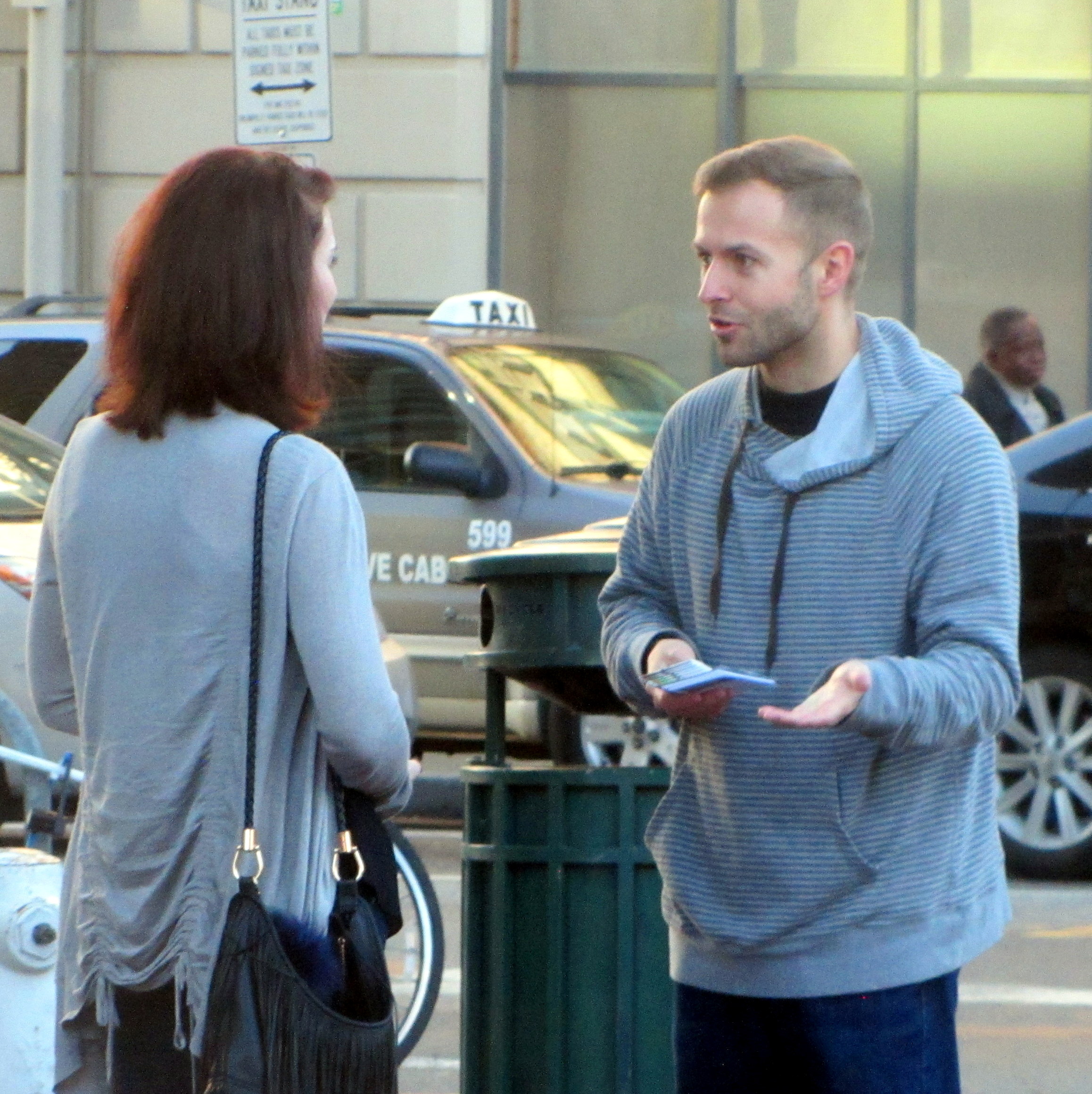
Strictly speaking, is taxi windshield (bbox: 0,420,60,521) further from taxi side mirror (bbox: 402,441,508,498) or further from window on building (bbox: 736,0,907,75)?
window on building (bbox: 736,0,907,75)

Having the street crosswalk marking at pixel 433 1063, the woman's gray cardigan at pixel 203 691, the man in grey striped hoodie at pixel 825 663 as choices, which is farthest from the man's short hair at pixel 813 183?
the street crosswalk marking at pixel 433 1063

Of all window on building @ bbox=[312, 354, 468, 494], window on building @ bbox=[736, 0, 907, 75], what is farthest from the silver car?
window on building @ bbox=[736, 0, 907, 75]

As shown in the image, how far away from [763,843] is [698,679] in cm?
23

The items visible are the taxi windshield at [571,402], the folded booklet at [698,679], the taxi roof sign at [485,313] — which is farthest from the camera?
the taxi roof sign at [485,313]

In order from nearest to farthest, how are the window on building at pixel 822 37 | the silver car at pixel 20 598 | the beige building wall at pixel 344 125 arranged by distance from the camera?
the silver car at pixel 20 598, the beige building wall at pixel 344 125, the window on building at pixel 822 37

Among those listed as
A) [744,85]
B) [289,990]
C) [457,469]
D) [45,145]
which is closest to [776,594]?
[289,990]

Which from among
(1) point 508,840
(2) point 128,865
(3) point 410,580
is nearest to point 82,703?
(2) point 128,865

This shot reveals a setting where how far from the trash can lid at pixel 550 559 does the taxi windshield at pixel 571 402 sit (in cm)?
425

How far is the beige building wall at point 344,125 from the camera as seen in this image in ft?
42.1

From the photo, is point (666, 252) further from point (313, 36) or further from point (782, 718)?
point (782, 718)

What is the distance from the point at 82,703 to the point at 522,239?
34.4 feet

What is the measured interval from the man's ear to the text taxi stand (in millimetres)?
1192

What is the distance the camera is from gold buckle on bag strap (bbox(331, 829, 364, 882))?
9.35 ft

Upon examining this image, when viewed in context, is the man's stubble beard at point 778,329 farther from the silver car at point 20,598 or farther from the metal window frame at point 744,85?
the metal window frame at point 744,85
